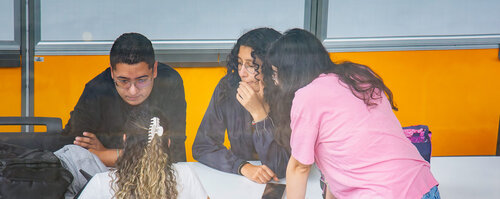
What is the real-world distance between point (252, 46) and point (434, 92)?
89 centimetres

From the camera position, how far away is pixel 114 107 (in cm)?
215

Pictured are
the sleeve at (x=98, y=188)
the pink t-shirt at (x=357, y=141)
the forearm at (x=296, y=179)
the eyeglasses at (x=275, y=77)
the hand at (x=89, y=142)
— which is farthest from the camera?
the hand at (x=89, y=142)

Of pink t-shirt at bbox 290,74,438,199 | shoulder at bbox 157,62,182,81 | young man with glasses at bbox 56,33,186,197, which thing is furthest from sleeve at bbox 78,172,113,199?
pink t-shirt at bbox 290,74,438,199

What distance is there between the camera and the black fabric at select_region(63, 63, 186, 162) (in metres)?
2.12

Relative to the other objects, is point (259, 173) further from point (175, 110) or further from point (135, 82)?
point (135, 82)

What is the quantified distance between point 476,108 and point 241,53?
3.84 feet

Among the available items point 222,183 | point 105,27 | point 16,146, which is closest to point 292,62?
point 222,183

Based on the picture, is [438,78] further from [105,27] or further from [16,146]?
[16,146]

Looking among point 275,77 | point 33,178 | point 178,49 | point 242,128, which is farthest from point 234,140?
point 33,178

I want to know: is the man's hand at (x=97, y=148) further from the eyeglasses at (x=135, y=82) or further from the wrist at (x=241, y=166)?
the wrist at (x=241, y=166)

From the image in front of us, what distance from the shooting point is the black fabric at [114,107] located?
2.12m

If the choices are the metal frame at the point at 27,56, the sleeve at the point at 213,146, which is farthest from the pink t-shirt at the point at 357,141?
the metal frame at the point at 27,56

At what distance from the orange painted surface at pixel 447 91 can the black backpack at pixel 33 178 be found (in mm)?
1257

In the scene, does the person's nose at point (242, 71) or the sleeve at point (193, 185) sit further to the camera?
the person's nose at point (242, 71)
